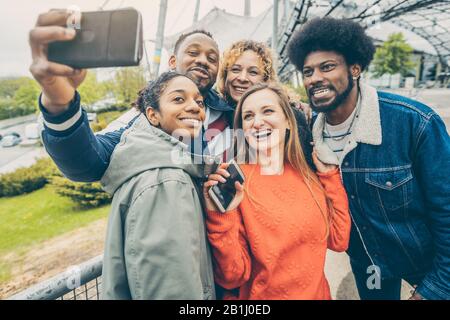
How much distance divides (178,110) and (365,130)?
0.94 metres

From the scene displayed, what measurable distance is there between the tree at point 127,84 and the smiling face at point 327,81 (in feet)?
58.7

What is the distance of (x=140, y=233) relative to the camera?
1.00m

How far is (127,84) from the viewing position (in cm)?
1850

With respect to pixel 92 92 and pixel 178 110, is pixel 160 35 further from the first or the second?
pixel 92 92

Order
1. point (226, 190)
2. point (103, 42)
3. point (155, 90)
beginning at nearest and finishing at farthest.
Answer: point (103, 42)
point (226, 190)
point (155, 90)

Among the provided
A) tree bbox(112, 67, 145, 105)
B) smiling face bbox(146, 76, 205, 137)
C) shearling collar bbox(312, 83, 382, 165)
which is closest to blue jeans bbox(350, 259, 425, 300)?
shearling collar bbox(312, 83, 382, 165)

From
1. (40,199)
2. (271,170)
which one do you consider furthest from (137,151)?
(40,199)

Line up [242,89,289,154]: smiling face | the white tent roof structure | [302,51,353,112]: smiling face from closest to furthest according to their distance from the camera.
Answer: [242,89,289,154]: smiling face
[302,51,353,112]: smiling face
the white tent roof structure

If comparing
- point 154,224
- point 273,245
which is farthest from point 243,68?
point 154,224

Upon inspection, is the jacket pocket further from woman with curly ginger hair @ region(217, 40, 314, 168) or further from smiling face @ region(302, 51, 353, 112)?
woman with curly ginger hair @ region(217, 40, 314, 168)

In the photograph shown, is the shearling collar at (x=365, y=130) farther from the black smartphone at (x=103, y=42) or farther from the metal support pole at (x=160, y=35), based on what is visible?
the metal support pole at (x=160, y=35)

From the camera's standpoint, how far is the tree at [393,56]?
23359 millimetres

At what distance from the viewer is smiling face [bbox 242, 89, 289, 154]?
144 cm

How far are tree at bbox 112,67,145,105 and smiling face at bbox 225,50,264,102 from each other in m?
17.4
